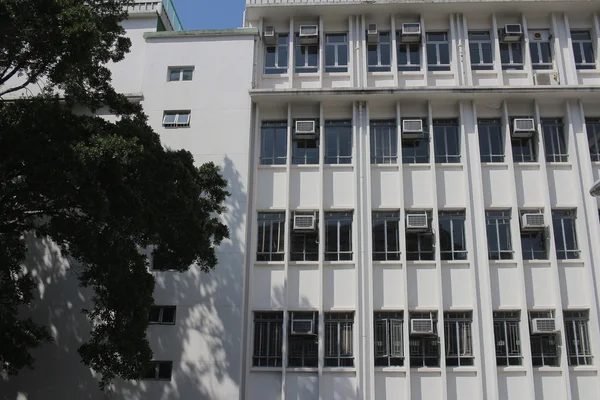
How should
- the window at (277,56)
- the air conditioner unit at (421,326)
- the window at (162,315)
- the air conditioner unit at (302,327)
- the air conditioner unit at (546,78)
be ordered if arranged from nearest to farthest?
1. the air conditioner unit at (421,326)
2. the air conditioner unit at (302,327)
3. the window at (162,315)
4. the air conditioner unit at (546,78)
5. the window at (277,56)

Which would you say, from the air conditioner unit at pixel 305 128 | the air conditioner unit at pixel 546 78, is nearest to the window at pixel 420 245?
the air conditioner unit at pixel 305 128

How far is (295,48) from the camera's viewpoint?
679 inches

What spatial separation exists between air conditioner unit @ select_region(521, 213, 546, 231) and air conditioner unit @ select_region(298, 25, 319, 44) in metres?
7.41

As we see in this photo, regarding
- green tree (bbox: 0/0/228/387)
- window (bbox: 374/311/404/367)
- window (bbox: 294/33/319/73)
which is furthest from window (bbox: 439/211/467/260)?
green tree (bbox: 0/0/228/387)

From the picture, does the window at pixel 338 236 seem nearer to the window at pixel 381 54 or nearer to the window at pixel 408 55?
the window at pixel 381 54

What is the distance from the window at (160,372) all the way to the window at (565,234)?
32.7 feet

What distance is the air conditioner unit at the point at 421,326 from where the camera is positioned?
1436cm

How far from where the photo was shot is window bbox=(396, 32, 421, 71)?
1686cm

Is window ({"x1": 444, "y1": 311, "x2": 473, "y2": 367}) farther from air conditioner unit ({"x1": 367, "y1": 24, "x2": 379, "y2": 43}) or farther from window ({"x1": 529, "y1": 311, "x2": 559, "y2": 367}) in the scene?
air conditioner unit ({"x1": 367, "y1": 24, "x2": 379, "y2": 43})

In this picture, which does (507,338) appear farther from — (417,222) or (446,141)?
(446,141)

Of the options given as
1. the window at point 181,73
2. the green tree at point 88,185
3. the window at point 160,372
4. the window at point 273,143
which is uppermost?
the window at point 181,73

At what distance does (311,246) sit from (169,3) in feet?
31.4

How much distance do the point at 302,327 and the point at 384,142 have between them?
17.6ft

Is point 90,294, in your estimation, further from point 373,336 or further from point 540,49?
point 540,49
